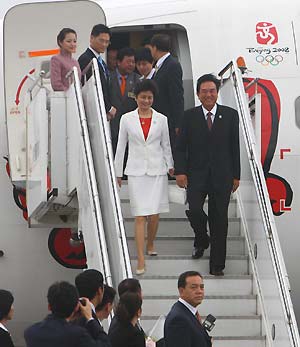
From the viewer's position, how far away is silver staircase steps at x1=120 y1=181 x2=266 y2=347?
1082 centimetres

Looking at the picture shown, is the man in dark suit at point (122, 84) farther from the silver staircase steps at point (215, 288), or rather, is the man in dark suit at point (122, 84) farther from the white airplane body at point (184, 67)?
the silver staircase steps at point (215, 288)

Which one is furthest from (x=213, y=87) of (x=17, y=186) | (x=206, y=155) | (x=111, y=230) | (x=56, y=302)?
(x=56, y=302)

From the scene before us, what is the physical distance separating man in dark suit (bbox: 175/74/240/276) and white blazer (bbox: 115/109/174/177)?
161 mm

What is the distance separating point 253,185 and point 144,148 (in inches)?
49.2

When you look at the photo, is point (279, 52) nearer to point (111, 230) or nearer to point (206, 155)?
point (206, 155)

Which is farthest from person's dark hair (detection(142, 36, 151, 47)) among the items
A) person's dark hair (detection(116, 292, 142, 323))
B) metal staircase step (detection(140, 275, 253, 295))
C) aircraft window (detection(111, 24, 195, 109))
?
person's dark hair (detection(116, 292, 142, 323))

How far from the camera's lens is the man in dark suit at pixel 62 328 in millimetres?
6996

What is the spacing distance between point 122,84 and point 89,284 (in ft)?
18.5

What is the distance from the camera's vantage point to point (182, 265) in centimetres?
1143

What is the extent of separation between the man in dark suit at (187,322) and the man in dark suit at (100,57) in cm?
405

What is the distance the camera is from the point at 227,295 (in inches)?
437

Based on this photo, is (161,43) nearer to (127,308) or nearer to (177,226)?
(177,226)

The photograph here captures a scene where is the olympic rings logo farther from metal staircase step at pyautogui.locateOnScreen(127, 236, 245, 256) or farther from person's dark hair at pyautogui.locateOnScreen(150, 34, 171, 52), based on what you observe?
metal staircase step at pyautogui.locateOnScreen(127, 236, 245, 256)

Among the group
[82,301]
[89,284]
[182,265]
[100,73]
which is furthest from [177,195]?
[82,301]
